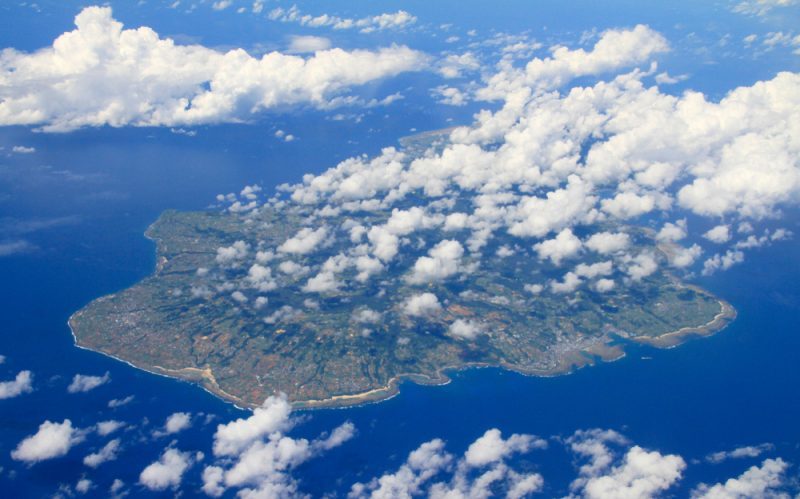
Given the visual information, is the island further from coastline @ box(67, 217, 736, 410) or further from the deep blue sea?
the deep blue sea

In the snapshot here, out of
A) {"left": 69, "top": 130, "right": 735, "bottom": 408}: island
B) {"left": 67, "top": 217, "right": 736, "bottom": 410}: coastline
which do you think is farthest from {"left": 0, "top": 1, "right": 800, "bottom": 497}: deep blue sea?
{"left": 69, "top": 130, "right": 735, "bottom": 408}: island

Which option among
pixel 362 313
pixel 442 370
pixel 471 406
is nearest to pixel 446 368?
pixel 442 370

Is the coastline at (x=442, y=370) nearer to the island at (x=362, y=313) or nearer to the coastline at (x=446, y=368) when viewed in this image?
the coastline at (x=446, y=368)

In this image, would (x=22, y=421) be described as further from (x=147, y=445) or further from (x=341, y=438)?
(x=341, y=438)

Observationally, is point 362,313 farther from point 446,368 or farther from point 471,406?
point 471,406

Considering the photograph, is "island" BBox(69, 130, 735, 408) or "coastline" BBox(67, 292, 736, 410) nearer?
"coastline" BBox(67, 292, 736, 410)

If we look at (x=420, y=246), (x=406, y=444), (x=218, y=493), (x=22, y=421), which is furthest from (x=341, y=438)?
(x=420, y=246)

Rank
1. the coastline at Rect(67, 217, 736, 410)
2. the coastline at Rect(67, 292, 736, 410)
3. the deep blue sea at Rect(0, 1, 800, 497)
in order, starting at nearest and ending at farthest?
the deep blue sea at Rect(0, 1, 800, 497) → the coastline at Rect(67, 292, 736, 410) → the coastline at Rect(67, 217, 736, 410)

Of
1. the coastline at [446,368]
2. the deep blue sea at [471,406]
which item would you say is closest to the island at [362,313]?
the coastline at [446,368]
